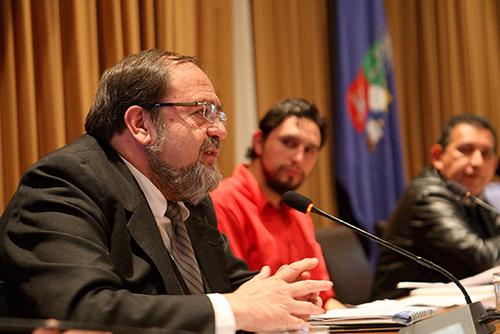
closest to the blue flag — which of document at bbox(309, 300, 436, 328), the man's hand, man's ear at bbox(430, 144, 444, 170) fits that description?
man's ear at bbox(430, 144, 444, 170)

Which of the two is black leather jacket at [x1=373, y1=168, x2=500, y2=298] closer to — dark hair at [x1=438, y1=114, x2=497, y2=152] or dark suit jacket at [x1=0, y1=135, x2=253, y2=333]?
dark hair at [x1=438, y1=114, x2=497, y2=152]

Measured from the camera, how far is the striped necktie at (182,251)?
2.21m

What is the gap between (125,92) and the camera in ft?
7.07

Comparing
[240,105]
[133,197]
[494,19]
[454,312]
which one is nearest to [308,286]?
[454,312]

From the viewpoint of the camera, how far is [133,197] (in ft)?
6.64

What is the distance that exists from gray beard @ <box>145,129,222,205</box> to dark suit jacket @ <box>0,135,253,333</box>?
0.10 m

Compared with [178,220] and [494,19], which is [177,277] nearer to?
[178,220]

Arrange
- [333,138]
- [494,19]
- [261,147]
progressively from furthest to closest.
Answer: [494,19] → [333,138] → [261,147]

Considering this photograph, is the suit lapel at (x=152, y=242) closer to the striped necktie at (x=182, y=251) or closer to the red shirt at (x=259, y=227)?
the striped necktie at (x=182, y=251)

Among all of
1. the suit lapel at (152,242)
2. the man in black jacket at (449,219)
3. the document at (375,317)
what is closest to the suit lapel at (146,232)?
the suit lapel at (152,242)

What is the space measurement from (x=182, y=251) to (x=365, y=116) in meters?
2.99

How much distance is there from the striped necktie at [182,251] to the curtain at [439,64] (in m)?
3.75

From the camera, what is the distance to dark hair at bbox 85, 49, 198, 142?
2.15m

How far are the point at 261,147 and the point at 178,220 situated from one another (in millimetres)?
1537
